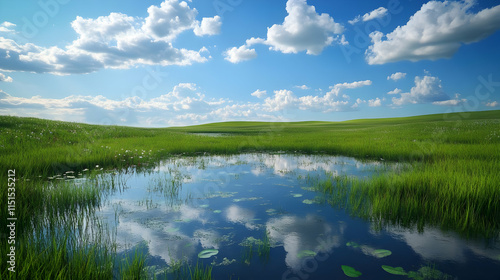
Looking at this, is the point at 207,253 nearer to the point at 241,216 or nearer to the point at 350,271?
the point at 241,216

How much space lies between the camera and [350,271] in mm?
3502

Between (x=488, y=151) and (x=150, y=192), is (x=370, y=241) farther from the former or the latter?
(x=488, y=151)

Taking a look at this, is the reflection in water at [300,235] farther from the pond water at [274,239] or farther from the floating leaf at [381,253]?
the floating leaf at [381,253]

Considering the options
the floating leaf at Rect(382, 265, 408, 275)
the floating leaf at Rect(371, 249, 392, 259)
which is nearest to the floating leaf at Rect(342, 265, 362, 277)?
the floating leaf at Rect(382, 265, 408, 275)

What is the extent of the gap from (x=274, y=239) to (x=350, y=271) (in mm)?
1412

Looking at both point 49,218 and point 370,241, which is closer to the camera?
point 370,241

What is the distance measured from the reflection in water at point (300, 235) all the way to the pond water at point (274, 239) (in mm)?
18

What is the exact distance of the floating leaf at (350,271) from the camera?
3.44 metres

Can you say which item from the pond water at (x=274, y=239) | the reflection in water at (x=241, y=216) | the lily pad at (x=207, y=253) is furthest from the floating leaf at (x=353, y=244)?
the lily pad at (x=207, y=253)

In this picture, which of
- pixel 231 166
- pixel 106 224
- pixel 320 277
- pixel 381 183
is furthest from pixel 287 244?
pixel 231 166

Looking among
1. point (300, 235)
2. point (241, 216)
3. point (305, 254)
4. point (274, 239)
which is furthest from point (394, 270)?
point (241, 216)

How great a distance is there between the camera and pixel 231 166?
38.8 feet

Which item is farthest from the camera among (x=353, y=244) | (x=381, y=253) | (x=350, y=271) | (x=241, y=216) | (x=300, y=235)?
(x=241, y=216)

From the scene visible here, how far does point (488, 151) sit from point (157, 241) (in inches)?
552
